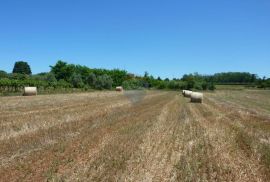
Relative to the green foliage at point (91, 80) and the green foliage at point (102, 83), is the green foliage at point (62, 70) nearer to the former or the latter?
the green foliage at point (91, 80)

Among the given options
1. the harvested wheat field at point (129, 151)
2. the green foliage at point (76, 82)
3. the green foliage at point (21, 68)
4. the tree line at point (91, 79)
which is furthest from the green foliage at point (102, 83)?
the harvested wheat field at point (129, 151)

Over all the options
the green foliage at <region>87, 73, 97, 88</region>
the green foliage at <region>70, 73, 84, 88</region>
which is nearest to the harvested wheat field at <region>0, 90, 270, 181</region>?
the green foliage at <region>70, 73, 84, 88</region>

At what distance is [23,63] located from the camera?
172125 millimetres

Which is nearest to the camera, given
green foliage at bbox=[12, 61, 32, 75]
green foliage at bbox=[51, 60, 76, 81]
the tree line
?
the tree line

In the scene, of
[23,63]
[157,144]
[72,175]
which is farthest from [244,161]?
[23,63]

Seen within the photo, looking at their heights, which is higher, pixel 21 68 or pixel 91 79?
pixel 21 68

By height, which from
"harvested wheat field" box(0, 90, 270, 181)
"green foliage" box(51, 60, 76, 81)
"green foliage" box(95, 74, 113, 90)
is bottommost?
"harvested wheat field" box(0, 90, 270, 181)

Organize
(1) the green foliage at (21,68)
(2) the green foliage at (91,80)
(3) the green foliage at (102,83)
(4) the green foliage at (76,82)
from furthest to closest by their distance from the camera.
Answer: (1) the green foliage at (21,68)
(2) the green foliage at (91,80)
(3) the green foliage at (102,83)
(4) the green foliage at (76,82)

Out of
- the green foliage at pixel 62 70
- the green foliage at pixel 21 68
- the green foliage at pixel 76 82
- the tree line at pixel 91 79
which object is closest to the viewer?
the tree line at pixel 91 79

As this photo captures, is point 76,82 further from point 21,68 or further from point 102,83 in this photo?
point 21,68

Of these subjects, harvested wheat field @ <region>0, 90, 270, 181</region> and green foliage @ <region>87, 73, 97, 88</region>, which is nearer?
harvested wheat field @ <region>0, 90, 270, 181</region>

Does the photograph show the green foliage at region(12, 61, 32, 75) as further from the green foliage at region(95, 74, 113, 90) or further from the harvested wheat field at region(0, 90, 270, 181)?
the harvested wheat field at region(0, 90, 270, 181)

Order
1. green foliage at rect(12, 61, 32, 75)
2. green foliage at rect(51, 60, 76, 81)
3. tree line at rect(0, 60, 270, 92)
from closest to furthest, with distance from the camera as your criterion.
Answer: tree line at rect(0, 60, 270, 92)
green foliage at rect(51, 60, 76, 81)
green foliage at rect(12, 61, 32, 75)

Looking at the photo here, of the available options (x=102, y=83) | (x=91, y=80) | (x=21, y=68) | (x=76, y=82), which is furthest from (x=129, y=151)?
(x=21, y=68)
